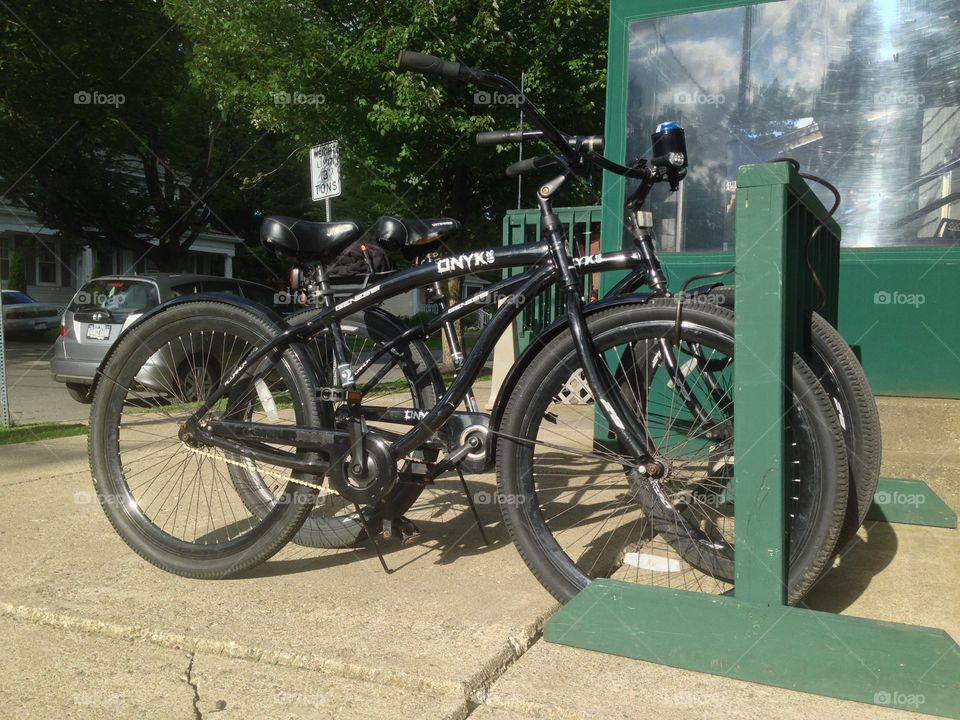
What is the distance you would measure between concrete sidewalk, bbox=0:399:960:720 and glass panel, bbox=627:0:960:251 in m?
2.00

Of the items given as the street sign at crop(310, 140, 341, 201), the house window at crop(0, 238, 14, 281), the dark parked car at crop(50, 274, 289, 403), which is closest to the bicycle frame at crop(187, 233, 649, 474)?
the street sign at crop(310, 140, 341, 201)

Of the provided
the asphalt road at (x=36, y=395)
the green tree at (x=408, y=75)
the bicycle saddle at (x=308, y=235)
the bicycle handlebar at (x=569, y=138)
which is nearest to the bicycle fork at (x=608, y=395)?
the bicycle handlebar at (x=569, y=138)

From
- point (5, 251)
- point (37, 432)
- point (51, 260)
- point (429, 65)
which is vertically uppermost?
point (429, 65)

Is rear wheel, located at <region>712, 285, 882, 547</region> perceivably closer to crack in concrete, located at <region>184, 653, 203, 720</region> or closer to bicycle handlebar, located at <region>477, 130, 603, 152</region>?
bicycle handlebar, located at <region>477, 130, 603, 152</region>

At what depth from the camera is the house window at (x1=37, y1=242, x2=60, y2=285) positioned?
1256 inches

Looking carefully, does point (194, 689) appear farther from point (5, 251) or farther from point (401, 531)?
point (5, 251)

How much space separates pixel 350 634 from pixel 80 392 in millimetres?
9181

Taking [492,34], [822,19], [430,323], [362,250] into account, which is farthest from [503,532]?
[492,34]

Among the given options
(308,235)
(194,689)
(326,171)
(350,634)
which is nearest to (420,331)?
(308,235)

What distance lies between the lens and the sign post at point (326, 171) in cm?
939

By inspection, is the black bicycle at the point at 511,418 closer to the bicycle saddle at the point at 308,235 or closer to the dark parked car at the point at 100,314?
the bicycle saddle at the point at 308,235

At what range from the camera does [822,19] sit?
5016 millimetres

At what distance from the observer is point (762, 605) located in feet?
7.88

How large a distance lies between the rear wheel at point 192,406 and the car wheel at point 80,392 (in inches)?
297
